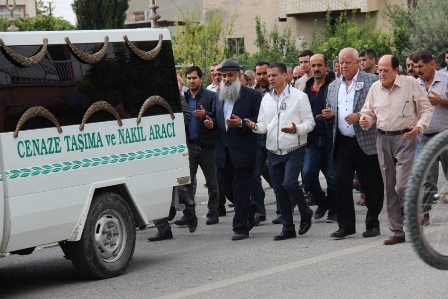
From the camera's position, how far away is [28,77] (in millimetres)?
8219

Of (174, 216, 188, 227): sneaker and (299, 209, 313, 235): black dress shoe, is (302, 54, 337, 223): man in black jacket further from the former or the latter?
(174, 216, 188, 227): sneaker

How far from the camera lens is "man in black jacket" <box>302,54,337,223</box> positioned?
1268 cm

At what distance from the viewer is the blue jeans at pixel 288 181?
10.9 meters

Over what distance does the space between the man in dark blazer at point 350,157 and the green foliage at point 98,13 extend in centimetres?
2341

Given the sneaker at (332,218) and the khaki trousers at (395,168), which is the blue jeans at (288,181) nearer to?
the khaki trousers at (395,168)

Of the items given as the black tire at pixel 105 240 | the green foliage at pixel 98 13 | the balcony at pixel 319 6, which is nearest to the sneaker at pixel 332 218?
the black tire at pixel 105 240

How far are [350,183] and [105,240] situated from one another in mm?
2999

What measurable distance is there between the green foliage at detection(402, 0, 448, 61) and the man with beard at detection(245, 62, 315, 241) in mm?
22616

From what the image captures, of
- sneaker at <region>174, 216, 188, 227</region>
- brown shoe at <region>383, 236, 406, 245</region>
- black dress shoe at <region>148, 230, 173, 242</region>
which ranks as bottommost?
sneaker at <region>174, 216, 188, 227</region>

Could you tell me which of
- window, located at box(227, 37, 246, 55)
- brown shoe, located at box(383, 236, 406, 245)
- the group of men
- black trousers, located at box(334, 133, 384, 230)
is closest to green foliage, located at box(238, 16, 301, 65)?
window, located at box(227, 37, 246, 55)

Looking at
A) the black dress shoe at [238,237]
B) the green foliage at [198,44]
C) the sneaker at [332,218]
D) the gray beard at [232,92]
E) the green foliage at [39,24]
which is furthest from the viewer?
the green foliage at [39,24]

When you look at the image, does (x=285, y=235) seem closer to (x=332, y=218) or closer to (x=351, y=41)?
(x=332, y=218)

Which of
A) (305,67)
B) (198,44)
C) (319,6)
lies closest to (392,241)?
(305,67)

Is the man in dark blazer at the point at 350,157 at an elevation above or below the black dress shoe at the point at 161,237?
above
